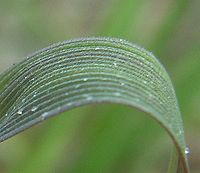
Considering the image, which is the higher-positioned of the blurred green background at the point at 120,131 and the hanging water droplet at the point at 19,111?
the blurred green background at the point at 120,131

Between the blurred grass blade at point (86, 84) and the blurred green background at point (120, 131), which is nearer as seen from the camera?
the blurred grass blade at point (86, 84)

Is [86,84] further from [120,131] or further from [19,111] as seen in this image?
[120,131]

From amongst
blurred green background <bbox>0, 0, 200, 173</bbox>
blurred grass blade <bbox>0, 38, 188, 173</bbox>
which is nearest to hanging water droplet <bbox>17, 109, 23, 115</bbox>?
blurred grass blade <bbox>0, 38, 188, 173</bbox>

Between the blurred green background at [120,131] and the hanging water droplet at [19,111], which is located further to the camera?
the blurred green background at [120,131]

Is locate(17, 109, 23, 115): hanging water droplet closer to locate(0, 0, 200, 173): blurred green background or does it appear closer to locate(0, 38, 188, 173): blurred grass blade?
locate(0, 38, 188, 173): blurred grass blade

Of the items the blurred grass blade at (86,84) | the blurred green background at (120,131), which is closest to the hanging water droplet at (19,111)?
the blurred grass blade at (86,84)

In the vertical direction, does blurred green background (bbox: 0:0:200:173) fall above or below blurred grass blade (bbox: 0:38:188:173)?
above

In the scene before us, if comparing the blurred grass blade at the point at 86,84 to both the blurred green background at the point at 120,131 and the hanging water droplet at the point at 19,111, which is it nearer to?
the hanging water droplet at the point at 19,111

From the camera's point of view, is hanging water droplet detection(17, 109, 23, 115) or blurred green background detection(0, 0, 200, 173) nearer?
hanging water droplet detection(17, 109, 23, 115)

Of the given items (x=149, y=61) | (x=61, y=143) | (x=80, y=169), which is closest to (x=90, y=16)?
(x=61, y=143)
